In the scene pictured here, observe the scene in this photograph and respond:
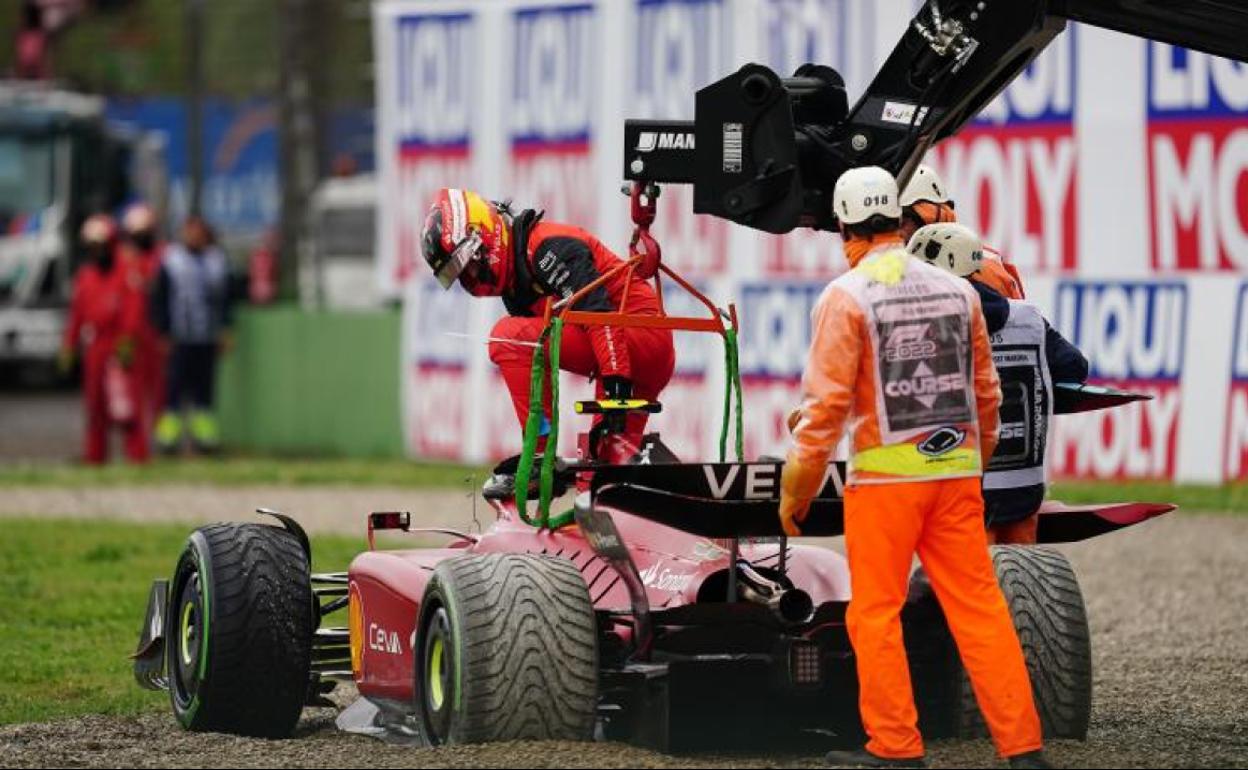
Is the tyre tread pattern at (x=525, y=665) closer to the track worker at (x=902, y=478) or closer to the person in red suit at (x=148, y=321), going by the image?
the track worker at (x=902, y=478)

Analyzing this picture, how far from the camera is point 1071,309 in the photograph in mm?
19188

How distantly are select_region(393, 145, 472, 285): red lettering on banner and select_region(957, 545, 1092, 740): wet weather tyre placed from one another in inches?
572

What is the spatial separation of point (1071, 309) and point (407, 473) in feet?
20.2

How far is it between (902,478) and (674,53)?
13.4 m

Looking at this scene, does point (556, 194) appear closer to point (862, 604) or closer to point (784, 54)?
point (784, 54)

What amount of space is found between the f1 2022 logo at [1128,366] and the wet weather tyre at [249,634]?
945cm

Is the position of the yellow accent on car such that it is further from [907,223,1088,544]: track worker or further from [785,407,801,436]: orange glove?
[907,223,1088,544]: track worker

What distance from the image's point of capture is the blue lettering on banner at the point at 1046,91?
760 inches

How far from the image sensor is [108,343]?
2570 cm

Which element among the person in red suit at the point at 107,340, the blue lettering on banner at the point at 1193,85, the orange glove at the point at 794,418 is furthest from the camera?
the person in red suit at the point at 107,340

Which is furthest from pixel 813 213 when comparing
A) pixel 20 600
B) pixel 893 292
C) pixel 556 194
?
pixel 556 194

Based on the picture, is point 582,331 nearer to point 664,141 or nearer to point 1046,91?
point 664,141

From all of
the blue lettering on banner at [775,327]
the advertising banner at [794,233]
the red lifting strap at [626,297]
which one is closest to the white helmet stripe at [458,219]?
the red lifting strap at [626,297]

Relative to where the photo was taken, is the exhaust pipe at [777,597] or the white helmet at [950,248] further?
the white helmet at [950,248]
